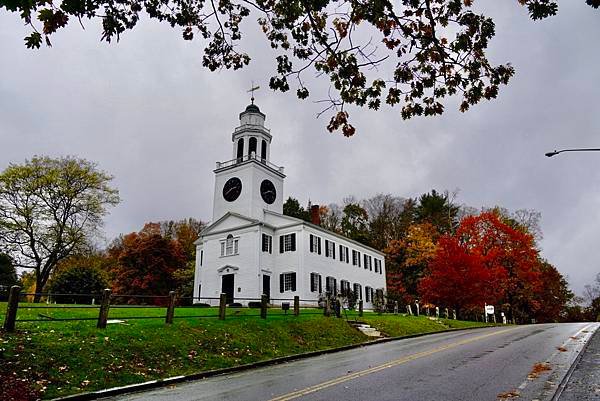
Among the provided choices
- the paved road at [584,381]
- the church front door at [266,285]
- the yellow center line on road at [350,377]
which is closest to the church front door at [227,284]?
the church front door at [266,285]

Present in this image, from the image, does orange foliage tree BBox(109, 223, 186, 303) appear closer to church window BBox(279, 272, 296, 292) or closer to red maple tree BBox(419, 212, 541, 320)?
church window BBox(279, 272, 296, 292)

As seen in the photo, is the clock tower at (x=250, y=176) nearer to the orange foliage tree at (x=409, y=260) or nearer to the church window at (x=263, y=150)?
the church window at (x=263, y=150)

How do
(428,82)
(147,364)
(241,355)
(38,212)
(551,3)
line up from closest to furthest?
(551,3)
(428,82)
(147,364)
(241,355)
(38,212)

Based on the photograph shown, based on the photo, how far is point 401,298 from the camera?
46.2 meters

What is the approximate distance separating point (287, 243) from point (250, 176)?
6081 millimetres

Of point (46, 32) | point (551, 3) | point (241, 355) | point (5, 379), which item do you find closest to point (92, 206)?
point (241, 355)

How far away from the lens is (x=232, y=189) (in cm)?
3591

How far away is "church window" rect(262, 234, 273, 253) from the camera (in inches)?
1288

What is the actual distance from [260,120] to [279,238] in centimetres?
1056

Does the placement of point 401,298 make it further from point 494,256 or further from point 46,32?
point 46,32

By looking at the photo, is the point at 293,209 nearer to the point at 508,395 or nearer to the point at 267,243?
the point at 267,243

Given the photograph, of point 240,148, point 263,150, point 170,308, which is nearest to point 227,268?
point 240,148

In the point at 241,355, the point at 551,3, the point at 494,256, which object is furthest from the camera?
the point at 494,256

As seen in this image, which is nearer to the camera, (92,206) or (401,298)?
(92,206)
